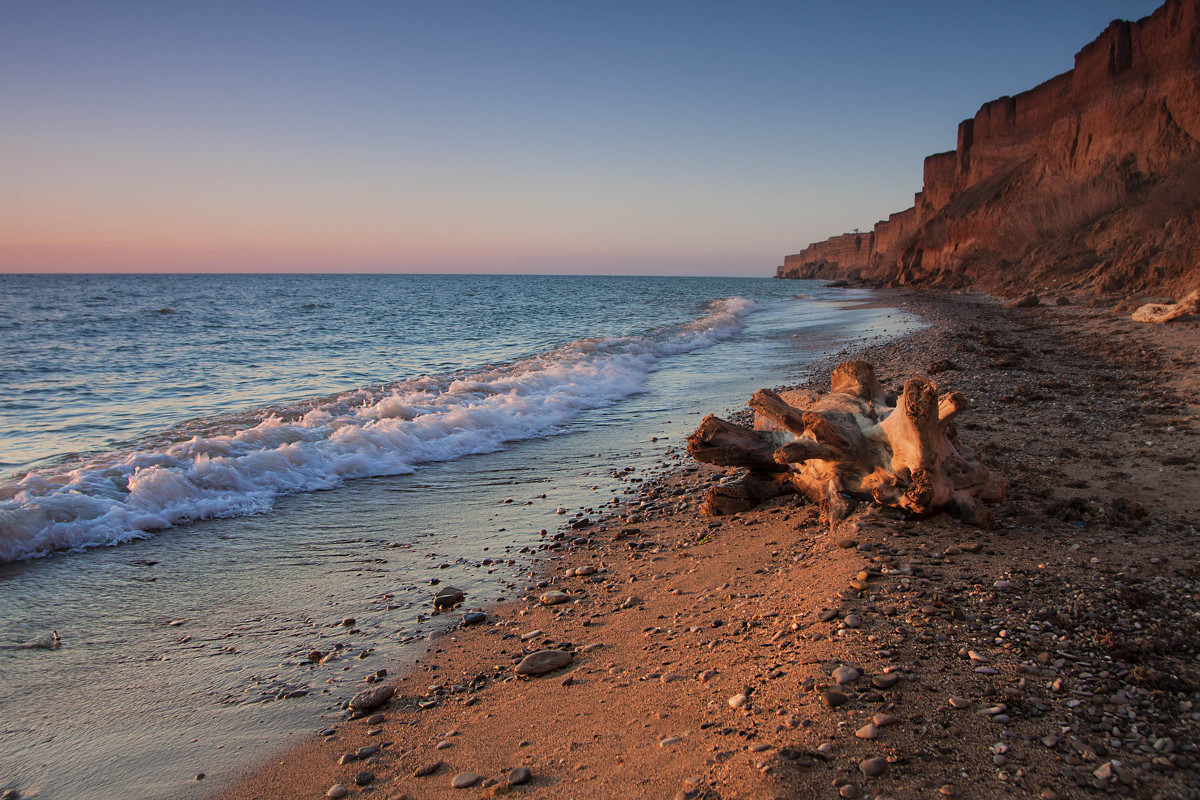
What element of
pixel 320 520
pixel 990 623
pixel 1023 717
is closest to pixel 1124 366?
pixel 990 623

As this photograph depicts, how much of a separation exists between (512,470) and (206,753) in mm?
4899

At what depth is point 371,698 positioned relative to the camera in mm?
3271

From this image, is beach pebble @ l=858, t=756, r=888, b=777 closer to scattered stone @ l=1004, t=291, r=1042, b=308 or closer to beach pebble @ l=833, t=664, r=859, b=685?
beach pebble @ l=833, t=664, r=859, b=685

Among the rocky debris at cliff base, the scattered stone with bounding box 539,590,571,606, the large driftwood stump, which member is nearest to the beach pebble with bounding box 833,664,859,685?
the large driftwood stump

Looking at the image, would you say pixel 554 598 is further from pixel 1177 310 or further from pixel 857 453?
pixel 1177 310

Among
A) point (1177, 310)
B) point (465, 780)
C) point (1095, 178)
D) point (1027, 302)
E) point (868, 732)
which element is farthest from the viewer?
point (1095, 178)

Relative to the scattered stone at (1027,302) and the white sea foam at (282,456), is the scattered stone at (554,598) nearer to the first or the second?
the white sea foam at (282,456)

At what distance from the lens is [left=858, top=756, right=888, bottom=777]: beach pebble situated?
2.22 metres

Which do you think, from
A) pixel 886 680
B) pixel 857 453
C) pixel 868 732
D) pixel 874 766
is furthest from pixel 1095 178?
pixel 874 766

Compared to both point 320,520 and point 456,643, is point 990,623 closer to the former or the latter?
point 456,643

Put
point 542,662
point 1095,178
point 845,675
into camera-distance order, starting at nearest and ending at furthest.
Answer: point 845,675 → point 542,662 → point 1095,178

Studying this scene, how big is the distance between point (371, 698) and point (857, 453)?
363 cm

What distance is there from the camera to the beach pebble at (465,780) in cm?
258

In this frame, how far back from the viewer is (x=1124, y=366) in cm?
962
